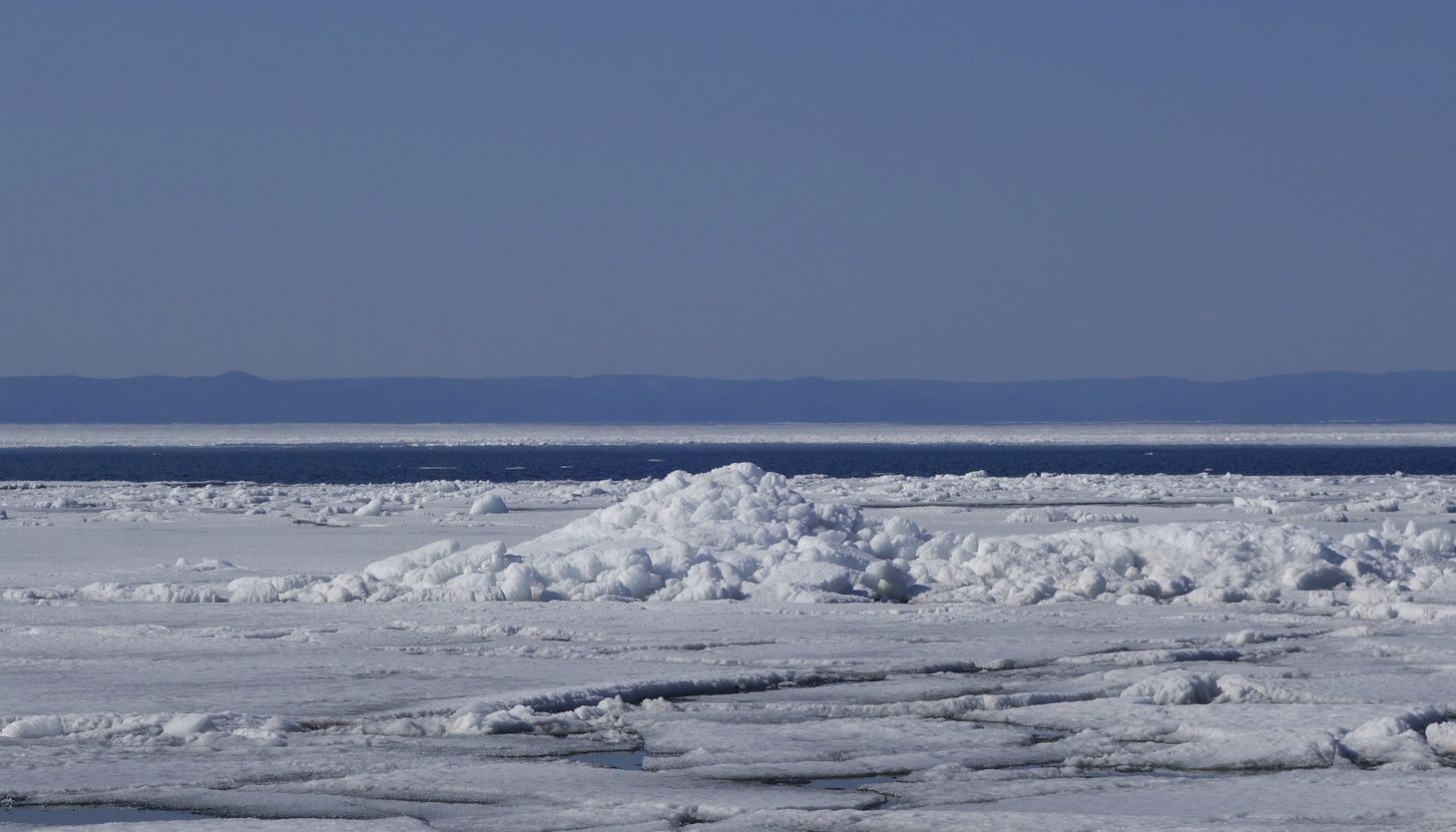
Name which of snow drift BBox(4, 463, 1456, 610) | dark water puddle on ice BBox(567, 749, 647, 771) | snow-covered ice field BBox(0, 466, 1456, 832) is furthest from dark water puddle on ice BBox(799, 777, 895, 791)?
snow drift BBox(4, 463, 1456, 610)

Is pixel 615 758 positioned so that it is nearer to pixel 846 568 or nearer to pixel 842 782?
pixel 842 782

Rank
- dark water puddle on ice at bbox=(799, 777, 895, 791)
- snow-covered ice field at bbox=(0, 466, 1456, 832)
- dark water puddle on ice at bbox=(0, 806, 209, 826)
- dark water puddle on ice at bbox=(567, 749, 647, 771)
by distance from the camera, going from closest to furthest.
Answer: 1. dark water puddle on ice at bbox=(0, 806, 209, 826)
2. snow-covered ice field at bbox=(0, 466, 1456, 832)
3. dark water puddle on ice at bbox=(799, 777, 895, 791)
4. dark water puddle on ice at bbox=(567, 749, 647, 771)

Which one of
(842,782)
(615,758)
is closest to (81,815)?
(615,758)

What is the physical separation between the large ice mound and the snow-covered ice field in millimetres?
32

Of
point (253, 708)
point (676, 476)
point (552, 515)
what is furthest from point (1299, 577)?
Result: point (552, 515)

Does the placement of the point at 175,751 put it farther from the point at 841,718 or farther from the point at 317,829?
the point at 841,718

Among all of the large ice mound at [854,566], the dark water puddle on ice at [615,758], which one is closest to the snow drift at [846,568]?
the large ice mound at [854,566]

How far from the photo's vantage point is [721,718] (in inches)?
300

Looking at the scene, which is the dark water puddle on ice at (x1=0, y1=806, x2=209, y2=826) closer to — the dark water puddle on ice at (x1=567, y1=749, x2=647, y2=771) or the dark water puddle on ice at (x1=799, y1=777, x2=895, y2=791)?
the dark water puddle on ice at (x1=567, y1=749, x2=647, y2=771)

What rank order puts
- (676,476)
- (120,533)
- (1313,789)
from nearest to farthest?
(1313,789) < (676,476) < (120,533)

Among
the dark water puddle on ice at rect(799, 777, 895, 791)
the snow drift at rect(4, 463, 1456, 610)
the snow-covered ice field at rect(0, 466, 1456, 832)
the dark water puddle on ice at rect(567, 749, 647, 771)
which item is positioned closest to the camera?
the snow-covered ice field at rect(0, 466, 1456, 832)

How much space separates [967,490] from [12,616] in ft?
74.2

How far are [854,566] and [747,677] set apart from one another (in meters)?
4.70

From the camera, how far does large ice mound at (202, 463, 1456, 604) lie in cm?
1257
